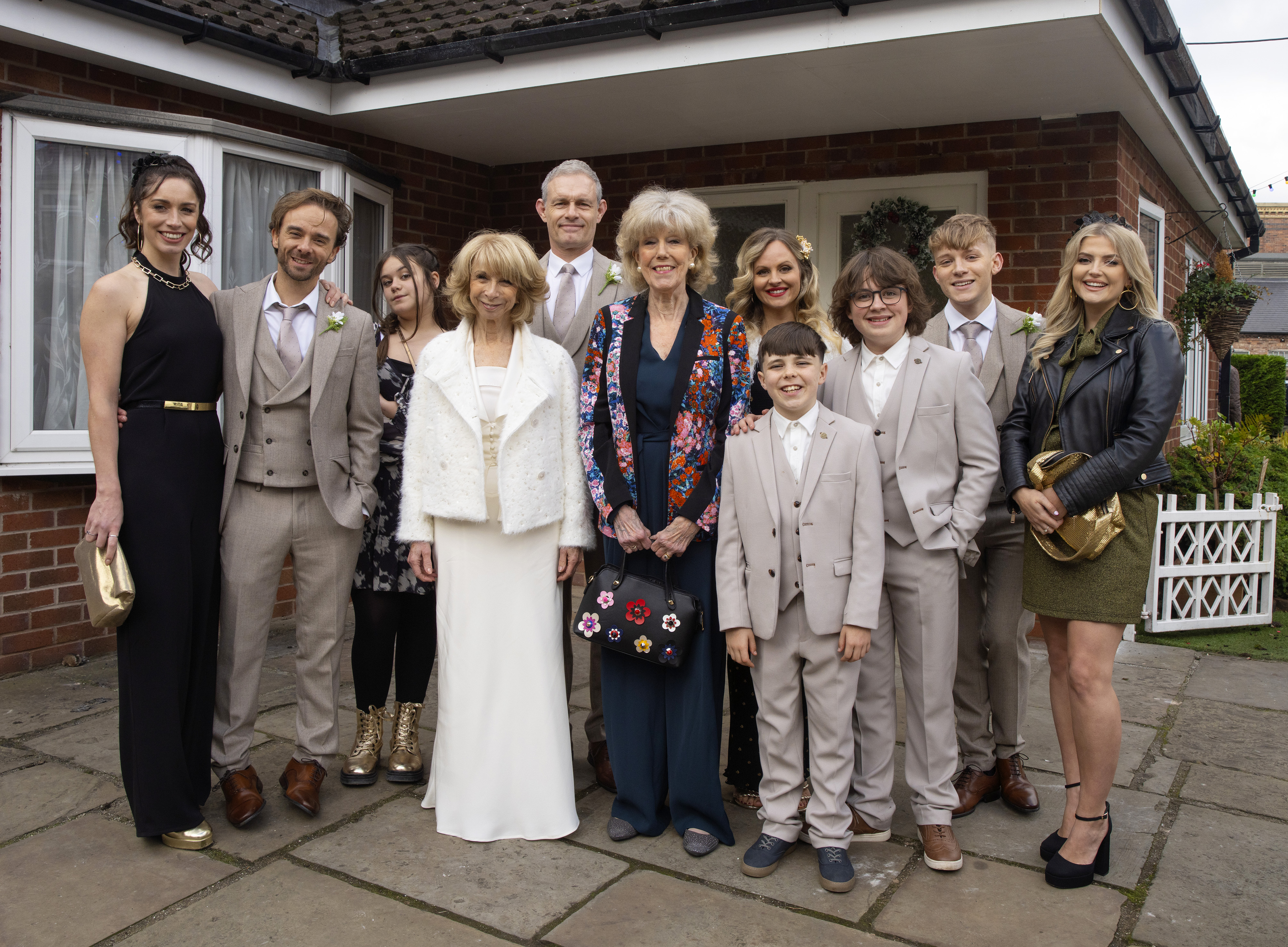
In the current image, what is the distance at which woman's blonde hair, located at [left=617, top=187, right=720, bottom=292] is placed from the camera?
312cm

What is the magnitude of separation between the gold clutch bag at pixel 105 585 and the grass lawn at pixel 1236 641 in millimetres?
5379

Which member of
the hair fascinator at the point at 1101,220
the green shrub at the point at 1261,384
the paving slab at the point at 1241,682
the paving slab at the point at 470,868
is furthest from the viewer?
the green shrub at the point at 1261,384

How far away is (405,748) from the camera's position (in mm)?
3707

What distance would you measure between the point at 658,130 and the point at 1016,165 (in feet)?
7.48

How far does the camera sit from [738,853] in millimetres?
3086

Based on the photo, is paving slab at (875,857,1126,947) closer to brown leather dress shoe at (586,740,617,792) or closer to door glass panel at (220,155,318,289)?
brown leather dress shoe at (586,740,617,792)

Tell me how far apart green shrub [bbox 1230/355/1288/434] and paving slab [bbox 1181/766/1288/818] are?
51.7 ft

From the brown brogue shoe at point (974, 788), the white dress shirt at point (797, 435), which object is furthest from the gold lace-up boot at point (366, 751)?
the brown brogue shoe at point (974, 788)

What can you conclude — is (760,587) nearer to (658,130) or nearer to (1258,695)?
(1258,695)

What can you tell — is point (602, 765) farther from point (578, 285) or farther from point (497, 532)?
point (578, 285)

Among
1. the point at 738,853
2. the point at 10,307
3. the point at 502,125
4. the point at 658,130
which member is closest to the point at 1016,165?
the point at 658,130

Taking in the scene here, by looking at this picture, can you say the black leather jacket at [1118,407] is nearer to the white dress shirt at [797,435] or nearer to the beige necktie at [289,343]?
the white dress shirt at [797,435]

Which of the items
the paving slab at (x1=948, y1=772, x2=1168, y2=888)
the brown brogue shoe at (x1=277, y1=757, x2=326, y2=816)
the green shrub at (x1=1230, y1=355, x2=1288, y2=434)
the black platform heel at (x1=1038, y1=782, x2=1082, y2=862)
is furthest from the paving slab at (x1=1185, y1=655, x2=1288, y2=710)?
the green shrub at (x1=1230, y1=355, x2=1288, y2=434)

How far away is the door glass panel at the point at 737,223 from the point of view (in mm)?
6863
